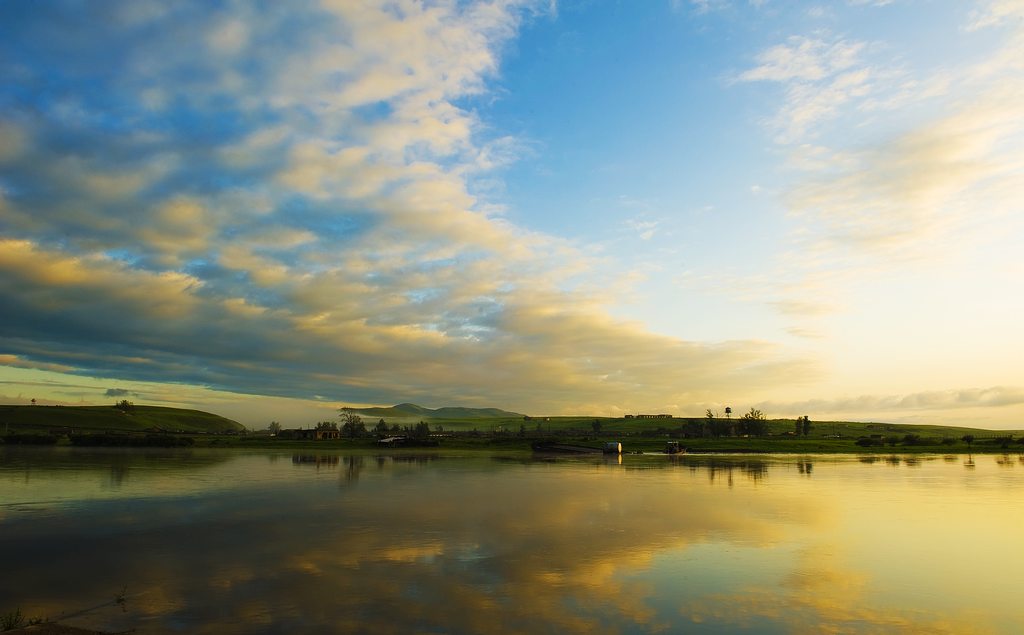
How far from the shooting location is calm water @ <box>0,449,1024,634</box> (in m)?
16.4

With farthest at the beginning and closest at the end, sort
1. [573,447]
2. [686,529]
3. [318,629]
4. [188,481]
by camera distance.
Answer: [573,447], [188,481], [686,529], [318,629]

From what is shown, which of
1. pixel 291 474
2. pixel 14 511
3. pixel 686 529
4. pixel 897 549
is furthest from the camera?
pixel 291 474

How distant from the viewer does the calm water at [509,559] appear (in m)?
16.4

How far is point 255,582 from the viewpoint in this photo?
19469 mm

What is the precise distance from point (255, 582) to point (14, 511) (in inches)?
892

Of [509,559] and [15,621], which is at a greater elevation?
[15,621]

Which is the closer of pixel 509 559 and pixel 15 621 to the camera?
pixel 15 621

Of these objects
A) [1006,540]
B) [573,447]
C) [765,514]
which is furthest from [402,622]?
[573,447]

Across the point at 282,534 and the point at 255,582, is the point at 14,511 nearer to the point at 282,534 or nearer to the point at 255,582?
the point at 282,534

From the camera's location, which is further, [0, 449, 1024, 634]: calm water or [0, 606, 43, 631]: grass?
[0, 449, 1024, 634]: calm water

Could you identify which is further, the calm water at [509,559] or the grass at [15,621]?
the calm water at [509,559]

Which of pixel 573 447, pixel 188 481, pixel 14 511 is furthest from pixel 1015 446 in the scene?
pixel 14 511

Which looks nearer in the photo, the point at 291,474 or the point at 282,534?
the point at 282,534

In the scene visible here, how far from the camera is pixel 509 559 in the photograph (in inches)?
906
